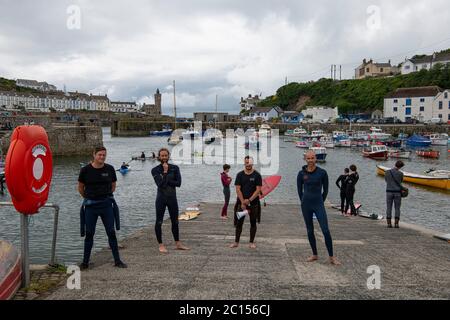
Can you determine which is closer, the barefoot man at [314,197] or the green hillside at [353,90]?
the barefoot man at [314,197]

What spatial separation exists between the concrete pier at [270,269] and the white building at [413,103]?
92417mm

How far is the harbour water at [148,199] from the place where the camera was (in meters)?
15.1


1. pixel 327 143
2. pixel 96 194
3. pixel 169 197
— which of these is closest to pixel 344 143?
pixel 327 143

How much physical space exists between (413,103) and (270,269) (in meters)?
99.5

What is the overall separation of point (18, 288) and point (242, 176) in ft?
14.2

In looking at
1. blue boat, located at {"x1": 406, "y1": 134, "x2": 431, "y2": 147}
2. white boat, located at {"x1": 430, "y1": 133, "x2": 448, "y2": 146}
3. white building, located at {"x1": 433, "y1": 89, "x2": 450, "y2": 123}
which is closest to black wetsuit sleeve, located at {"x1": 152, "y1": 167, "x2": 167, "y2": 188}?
blue boat, located at {"x1": 406, "y1": 134, "x2": 431, "y2": 147}

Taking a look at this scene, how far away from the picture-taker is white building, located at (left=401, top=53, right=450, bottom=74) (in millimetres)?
111644

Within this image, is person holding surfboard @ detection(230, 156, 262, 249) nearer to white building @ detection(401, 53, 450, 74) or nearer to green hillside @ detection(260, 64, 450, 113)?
green hillside @ detection(260, 64, 450, 113)

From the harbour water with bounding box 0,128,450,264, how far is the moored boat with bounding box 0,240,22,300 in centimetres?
408

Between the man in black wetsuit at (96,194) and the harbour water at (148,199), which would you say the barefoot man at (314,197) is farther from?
the harbour water at (148,199)

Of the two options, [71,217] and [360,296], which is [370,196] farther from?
[360,296]

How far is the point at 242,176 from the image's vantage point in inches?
327

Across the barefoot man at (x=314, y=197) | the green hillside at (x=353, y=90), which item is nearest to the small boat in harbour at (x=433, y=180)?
the barefoot man at (x=314, y=197)

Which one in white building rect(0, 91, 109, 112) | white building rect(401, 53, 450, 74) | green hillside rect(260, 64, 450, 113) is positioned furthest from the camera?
white building rect(0, 91, 109, 112)
